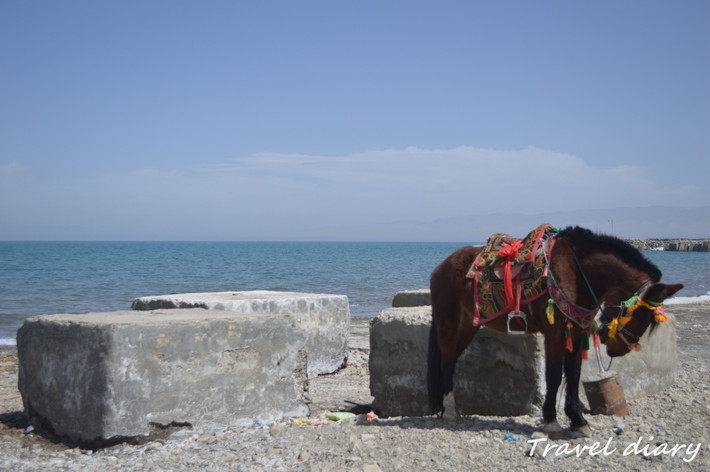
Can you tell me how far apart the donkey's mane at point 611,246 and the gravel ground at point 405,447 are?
43.8 inches

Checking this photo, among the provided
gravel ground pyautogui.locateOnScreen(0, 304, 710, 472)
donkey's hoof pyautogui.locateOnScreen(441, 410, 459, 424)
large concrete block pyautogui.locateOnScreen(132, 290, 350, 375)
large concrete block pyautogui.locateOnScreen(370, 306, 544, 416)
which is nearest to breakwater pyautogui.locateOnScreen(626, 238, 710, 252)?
large concrete block pyautogui.locateOnScreen(132, 290, 350, 375)

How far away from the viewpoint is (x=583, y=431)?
4156 millimetres

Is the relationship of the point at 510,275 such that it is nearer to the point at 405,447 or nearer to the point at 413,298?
the point at 405,447

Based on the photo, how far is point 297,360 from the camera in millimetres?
4922

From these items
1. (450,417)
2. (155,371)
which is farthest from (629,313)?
(155,371)

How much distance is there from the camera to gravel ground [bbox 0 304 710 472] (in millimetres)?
3705

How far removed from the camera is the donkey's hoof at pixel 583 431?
163 inches

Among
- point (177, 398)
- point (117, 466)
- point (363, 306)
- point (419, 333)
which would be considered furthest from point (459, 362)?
point (363, 306)

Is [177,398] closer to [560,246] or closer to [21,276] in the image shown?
[560,246]

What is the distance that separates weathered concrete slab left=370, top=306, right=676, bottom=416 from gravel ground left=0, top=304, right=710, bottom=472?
20 centimetres

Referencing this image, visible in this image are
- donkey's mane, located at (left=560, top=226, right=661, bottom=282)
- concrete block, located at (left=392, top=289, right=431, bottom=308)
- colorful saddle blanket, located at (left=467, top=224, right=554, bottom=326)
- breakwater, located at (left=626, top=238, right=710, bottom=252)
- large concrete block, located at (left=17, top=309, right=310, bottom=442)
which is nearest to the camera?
donkey's mane, located at (left=560, top=226, right=661, bottom=282)

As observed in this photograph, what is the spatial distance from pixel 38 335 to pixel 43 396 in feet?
1.45

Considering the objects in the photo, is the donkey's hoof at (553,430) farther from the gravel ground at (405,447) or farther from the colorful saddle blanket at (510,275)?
the colorful saddle blanket at (510,275)

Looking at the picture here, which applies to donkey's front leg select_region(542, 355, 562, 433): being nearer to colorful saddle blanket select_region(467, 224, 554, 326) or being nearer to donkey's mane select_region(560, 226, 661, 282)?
colorful saddle blanket select_region(467, 224, 554, 326)
